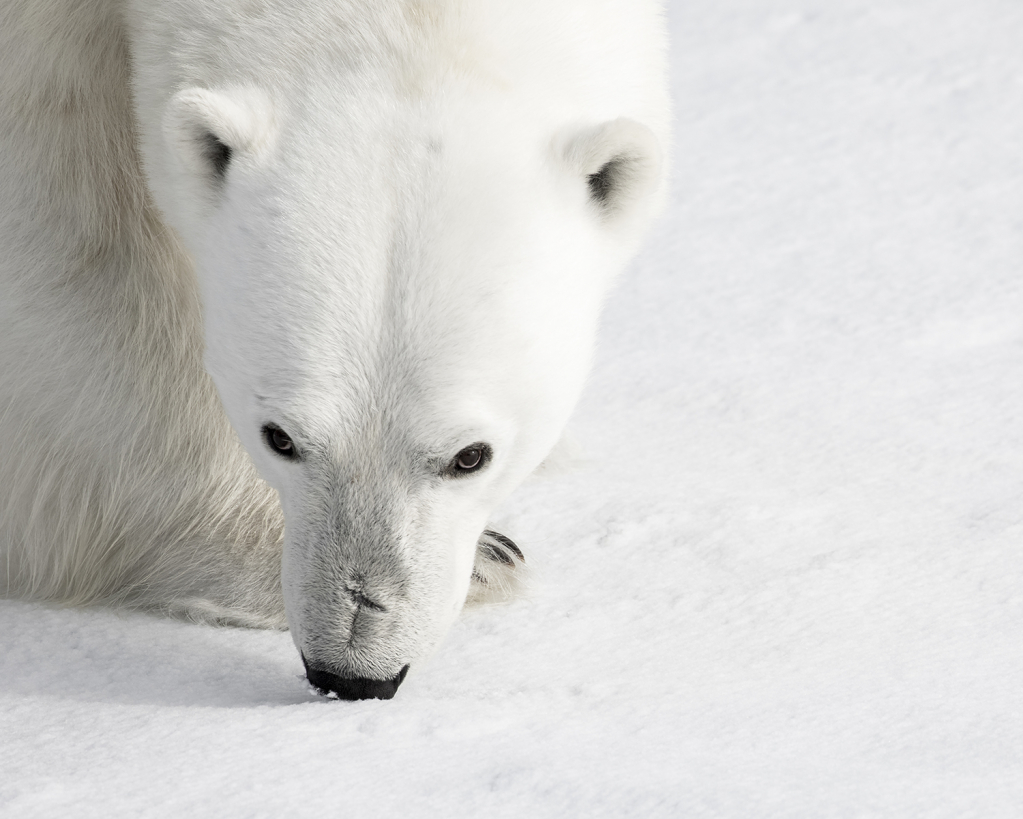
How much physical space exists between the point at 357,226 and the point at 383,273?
0.08m

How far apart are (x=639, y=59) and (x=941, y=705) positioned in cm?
113

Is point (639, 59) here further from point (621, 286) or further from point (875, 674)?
point (621, 286)

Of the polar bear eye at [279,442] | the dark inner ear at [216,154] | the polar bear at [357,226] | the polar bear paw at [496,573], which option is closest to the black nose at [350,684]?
Result: the polar bear at [357,226]

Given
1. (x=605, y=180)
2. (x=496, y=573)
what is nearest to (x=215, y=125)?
(x=605, y=180)

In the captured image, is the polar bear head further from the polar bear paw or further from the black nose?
the polar bear paw

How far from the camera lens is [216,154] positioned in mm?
2012

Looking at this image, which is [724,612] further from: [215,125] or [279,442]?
[215,125]

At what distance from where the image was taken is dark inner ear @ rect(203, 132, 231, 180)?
6.51 feet

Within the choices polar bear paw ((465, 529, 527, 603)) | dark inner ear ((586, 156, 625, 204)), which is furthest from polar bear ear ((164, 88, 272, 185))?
polar bear paw ((465, 529, 527, 603))

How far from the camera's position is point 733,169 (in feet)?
15.6

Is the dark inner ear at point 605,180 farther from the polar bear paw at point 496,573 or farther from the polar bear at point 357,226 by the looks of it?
the polar bear paw at point 496,573

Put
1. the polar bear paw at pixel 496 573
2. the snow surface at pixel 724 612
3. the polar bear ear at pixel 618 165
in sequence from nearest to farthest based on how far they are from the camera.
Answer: the snow surface at pixel 724 612, the polar bear ear at pixel 618 165, the polar bear paw at pixel 496 573

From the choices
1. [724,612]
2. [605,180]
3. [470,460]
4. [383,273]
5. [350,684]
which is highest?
[605,180]

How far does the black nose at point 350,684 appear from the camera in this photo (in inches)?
80.3
